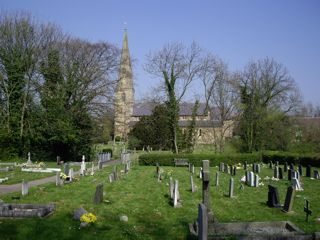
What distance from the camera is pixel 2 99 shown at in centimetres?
3469

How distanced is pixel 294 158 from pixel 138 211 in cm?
2939

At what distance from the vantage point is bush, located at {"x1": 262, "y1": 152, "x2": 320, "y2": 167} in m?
35.8

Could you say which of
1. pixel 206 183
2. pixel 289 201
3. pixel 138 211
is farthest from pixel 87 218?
pixel 289 201

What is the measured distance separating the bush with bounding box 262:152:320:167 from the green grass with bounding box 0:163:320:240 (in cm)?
1678

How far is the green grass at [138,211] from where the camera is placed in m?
9.82

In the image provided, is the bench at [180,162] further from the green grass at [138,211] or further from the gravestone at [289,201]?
the gravestone at [289,201]

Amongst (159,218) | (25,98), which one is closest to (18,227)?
(159,218)

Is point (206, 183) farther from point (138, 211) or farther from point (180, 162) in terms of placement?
point (180, 162)

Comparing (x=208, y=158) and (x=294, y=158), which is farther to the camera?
(x=294, y=158)

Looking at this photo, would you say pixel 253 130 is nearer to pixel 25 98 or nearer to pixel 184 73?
pixel 184 73

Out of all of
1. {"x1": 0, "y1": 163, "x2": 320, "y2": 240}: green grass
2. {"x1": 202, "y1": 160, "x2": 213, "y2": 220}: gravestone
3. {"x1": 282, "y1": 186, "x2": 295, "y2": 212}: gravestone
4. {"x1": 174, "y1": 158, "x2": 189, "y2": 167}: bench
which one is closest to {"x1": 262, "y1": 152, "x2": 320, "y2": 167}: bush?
{"x1": 174, "y1": 158, "x2": 189, "y2": 167}: bench

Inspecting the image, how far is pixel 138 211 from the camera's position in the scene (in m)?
→ 12.8

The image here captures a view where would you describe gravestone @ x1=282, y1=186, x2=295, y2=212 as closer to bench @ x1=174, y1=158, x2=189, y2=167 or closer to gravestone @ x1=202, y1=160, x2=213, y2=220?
gravestone @ x1=202, y1=160, x2=213, y2=220

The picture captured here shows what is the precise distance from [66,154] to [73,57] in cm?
1040
